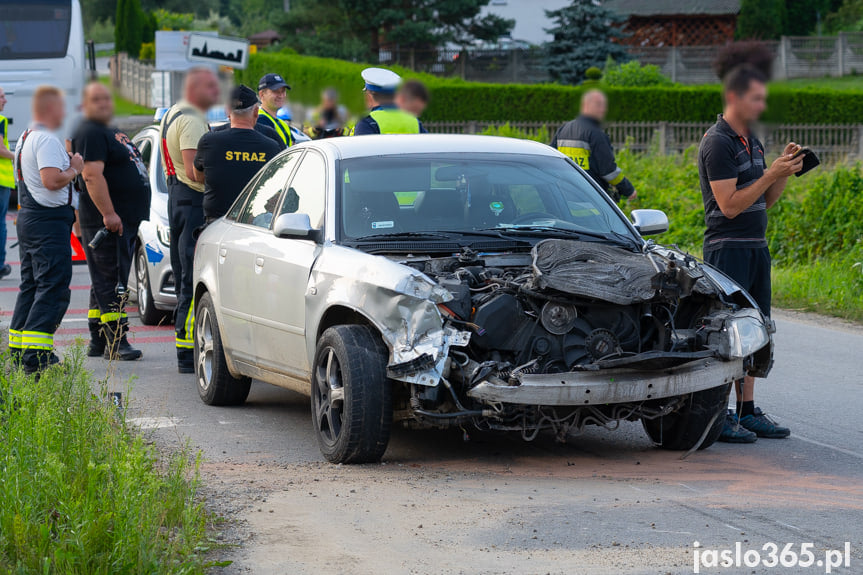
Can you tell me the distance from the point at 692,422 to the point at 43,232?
14.8 ft

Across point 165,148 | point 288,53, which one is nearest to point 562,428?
point 165,148

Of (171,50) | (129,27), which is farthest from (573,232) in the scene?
(129,27)

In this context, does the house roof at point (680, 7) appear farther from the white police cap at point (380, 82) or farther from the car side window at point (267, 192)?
the car side window at point (267, 192)

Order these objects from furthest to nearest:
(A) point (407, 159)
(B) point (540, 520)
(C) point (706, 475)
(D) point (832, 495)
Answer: (A) point (407, 159) → (C) point (706, 475) → (D) point (832, 495) → (B) point (540, 520)

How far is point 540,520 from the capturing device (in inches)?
207

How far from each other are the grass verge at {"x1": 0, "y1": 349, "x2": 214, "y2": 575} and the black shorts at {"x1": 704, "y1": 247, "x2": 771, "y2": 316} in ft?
11.2

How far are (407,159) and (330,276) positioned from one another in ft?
3.57

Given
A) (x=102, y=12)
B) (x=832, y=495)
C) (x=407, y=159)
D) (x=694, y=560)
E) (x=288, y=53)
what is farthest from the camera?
(x=102, y=12)

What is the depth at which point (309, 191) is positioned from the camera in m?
7.25

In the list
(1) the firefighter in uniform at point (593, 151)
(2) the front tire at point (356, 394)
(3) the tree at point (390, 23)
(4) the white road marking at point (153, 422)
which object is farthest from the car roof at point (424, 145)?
(3) the tree at point (390, 23)

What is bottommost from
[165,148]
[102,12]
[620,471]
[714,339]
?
[620,471]

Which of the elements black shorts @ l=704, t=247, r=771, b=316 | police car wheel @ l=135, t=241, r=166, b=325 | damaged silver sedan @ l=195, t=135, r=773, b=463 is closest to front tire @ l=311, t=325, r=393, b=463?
damaged silver sedan @ l=195, t=135, r=773, b=463

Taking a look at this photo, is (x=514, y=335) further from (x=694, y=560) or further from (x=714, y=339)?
(x=694, y=560)

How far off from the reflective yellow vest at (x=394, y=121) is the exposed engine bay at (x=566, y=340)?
3.75m
